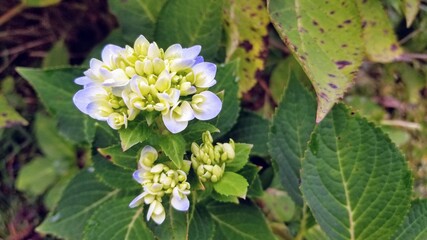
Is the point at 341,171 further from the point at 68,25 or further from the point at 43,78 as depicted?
the point at 68,25

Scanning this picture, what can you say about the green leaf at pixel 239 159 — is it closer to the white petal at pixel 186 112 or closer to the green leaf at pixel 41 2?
the white petal at pixel 186 112

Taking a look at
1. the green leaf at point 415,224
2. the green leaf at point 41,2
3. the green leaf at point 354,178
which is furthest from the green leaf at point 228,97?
the green leaf at point 41,2

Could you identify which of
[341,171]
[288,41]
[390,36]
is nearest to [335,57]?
[288,41]

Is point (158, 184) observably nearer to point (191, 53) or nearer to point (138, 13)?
point (191, 53)

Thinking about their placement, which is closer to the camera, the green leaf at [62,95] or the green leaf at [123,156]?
the green leaf at [123,156]

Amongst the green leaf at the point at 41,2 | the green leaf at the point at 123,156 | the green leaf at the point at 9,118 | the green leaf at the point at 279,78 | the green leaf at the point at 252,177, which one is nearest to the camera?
the green leaf at the point at 123,156

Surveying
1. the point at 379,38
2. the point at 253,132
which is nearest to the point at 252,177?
the point at 253,132
